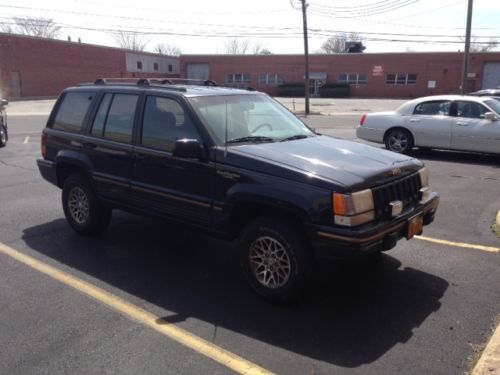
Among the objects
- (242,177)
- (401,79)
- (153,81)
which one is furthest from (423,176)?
(401,79)

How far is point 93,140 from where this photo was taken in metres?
5.66

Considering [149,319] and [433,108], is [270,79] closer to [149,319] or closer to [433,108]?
[433,108]

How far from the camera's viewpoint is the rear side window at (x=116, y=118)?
5.30 meters

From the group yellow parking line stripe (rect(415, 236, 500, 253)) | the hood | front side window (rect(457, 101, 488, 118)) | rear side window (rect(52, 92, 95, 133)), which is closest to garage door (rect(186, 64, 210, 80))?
front side window (rect(457, 101, 488, 118))

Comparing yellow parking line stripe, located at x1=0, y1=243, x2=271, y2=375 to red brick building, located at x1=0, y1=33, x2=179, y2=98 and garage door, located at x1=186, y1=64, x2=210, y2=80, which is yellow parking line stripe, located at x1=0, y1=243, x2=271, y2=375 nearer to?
red brick building, located at x1=0, y1=33, x2=179, y2=98

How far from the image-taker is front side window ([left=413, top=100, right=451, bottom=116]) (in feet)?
38.7

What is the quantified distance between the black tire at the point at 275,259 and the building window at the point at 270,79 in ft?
197

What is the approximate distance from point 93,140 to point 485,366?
4.50 m

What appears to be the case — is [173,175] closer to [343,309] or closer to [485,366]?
[343,309]

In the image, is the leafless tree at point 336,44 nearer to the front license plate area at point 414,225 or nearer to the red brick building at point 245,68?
the red brick building at point 245,68

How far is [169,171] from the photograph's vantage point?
4.82m

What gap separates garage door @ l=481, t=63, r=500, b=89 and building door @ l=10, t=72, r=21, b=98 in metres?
48.3

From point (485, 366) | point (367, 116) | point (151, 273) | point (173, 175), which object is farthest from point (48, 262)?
point (367, 116)

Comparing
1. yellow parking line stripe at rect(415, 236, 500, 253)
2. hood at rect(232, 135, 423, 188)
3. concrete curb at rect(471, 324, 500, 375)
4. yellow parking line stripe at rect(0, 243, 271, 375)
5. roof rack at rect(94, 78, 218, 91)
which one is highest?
roof rack at rect(94, 78, 218, 91)
